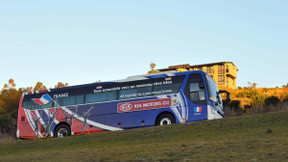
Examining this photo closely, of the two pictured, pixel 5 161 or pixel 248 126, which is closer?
pixel 5 161

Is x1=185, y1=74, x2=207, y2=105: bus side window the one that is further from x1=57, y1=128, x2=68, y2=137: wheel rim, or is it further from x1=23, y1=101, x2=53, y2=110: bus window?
x1=23, y1=101, x2=53, y2=110: bus window

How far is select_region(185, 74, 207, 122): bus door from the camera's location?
762 inches

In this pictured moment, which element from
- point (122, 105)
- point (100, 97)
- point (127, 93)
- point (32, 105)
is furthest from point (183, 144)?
point (32, 105)

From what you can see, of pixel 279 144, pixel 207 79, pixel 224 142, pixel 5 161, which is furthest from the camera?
pixel 207 79

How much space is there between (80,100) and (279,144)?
14.1m

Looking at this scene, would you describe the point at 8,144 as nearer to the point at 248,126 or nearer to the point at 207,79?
the point at 207,79

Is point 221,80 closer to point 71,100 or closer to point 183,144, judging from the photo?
point 71,100

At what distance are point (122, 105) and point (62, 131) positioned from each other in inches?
172

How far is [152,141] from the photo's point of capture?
1552 cm

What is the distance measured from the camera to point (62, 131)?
22469 millimetres

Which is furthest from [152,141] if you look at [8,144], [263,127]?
[8,144]

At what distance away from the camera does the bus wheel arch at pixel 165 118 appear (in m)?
20.1

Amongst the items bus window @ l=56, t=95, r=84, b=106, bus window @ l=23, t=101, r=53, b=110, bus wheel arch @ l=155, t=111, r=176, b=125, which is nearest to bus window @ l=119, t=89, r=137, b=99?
bus wheel arch @ l=155, t=111, r=176, b=125

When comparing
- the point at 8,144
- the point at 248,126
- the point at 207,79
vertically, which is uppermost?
the point at 207,79
